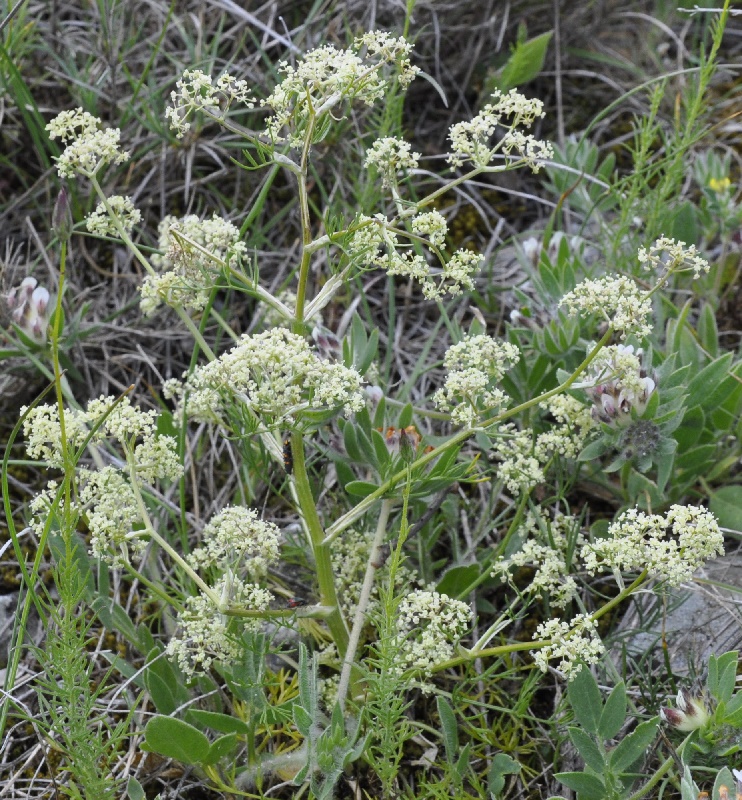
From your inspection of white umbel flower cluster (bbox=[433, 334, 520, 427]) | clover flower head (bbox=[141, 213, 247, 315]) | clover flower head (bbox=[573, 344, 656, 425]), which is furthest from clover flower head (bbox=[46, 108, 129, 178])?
clover flower head (bbox=[573, 344, 656, 425])

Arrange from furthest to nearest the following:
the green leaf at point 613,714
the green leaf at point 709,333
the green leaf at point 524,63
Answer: the green leaf at point 524,63, the green leaf at point 709,333, the green leaf at point 613,714

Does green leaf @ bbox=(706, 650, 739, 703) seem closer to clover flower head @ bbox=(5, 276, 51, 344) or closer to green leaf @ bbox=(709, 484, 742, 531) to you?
green leaf @ bbox=(709, 484, 742, 531)

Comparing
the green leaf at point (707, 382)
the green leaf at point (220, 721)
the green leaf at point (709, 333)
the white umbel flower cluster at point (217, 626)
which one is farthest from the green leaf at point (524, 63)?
the green leaf at point (220, 721)

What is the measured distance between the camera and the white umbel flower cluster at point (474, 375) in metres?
2.20

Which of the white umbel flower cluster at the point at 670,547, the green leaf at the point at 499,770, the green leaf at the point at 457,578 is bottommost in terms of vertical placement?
the green leaf at the point at 499,770

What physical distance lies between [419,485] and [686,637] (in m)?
0.93

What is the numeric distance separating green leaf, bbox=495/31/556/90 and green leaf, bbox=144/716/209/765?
9.38 feet

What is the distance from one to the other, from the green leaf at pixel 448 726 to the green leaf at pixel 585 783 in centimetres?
27

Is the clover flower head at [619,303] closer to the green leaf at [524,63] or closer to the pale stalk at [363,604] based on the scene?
the pale stalk at [363,604]

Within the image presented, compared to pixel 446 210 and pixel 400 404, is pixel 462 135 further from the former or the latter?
pixel 446 210

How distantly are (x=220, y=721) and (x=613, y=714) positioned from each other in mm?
906

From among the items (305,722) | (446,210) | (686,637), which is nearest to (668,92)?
(446,210)

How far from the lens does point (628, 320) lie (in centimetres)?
213

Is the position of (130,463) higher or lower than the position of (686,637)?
higher
